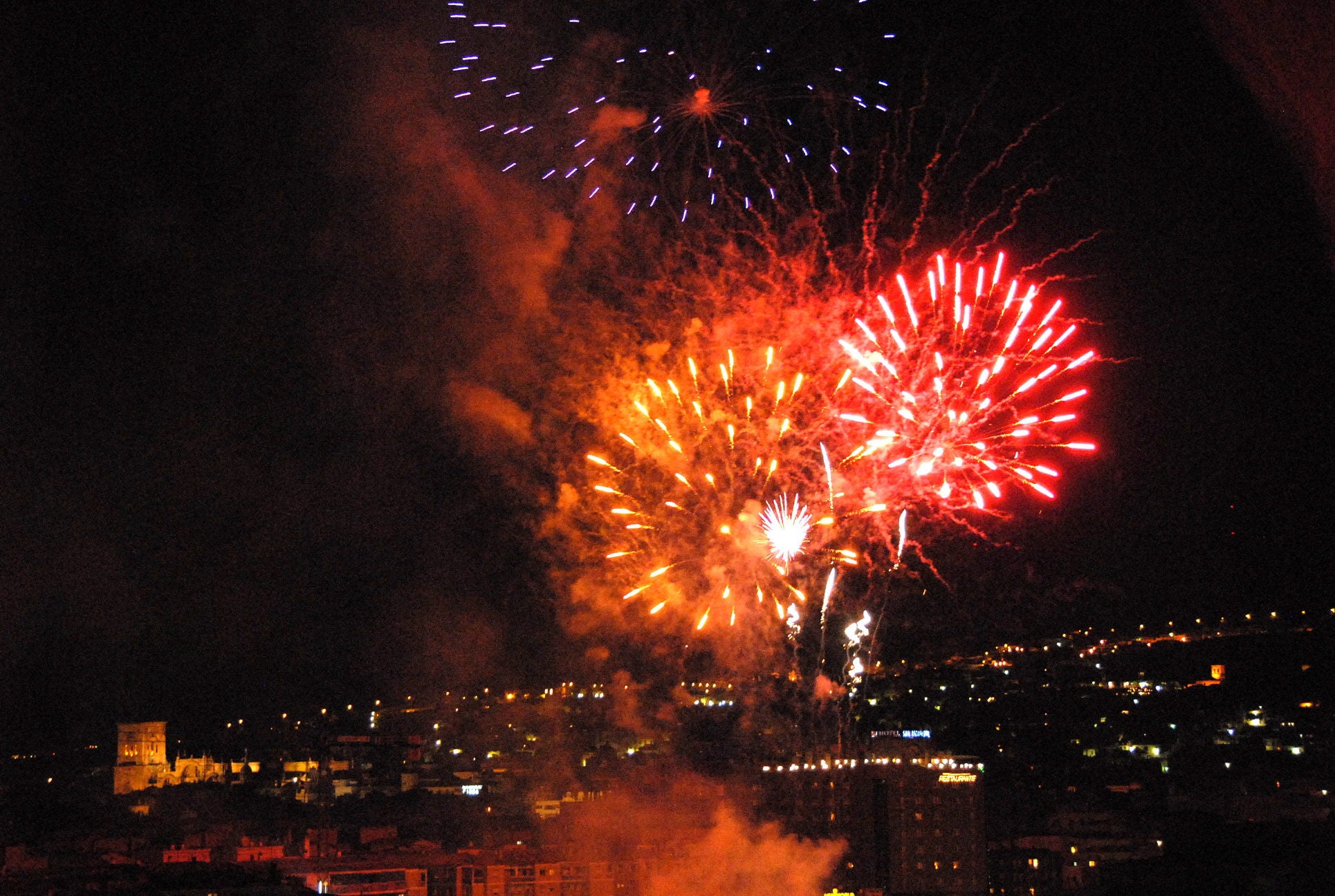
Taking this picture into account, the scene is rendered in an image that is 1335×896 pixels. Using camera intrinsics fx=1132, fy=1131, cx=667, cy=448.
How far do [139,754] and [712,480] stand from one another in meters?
14.4

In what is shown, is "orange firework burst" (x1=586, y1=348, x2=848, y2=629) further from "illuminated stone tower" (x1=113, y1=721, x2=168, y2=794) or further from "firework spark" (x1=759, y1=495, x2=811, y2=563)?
"illuminated stone tower" (x1=113, y1=721, x2=168, y2=794)

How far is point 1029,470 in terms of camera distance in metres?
6.41

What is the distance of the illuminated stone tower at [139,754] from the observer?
1750 cm

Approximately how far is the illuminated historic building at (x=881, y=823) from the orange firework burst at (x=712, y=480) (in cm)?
366

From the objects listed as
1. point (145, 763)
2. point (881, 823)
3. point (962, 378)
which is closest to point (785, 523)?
point (962, 378)

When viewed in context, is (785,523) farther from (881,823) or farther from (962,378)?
(881,823)

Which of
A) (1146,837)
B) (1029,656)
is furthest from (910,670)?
(1146,837)

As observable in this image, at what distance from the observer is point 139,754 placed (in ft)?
58.5

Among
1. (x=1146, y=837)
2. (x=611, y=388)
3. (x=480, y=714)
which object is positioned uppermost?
(x=611, y=388)

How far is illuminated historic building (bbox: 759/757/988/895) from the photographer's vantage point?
35.6 ft

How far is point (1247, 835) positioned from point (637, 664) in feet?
19.3

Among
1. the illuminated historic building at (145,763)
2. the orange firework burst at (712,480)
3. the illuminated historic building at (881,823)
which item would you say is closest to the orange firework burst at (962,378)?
the orange firework burst at (712,480)

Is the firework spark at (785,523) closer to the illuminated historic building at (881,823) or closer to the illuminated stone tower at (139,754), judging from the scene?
the illuminated historic building at (881,823)

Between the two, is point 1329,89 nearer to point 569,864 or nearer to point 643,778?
point 569,864
